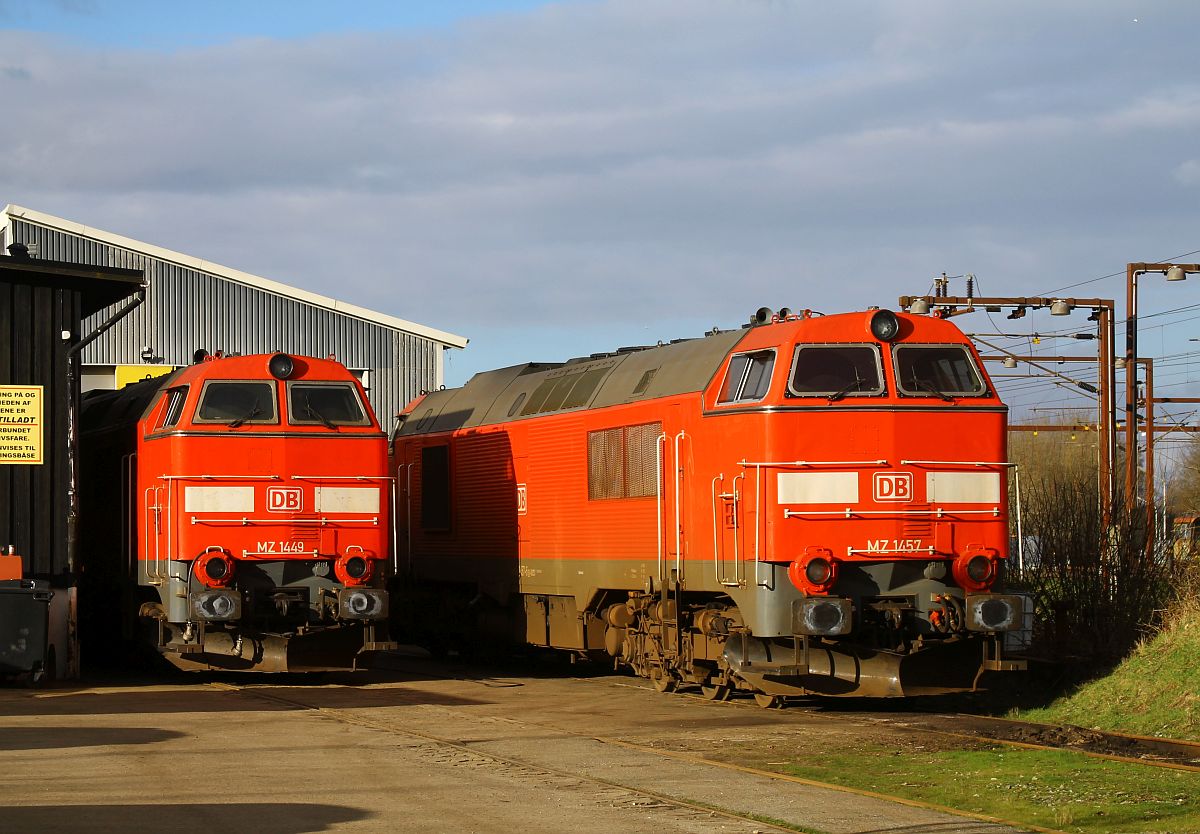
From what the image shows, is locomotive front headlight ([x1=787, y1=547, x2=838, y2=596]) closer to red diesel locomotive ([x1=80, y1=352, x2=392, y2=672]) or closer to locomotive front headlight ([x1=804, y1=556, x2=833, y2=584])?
locomotive front headlight ([x1=804, y1=556, x2=833, y2=584])

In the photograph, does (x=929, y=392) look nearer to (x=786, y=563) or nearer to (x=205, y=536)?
(x=786, y=563)

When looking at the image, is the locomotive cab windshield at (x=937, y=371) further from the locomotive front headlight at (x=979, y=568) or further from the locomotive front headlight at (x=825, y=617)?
the locomotive front headlight at (x=825, y=617)

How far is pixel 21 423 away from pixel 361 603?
5220mm

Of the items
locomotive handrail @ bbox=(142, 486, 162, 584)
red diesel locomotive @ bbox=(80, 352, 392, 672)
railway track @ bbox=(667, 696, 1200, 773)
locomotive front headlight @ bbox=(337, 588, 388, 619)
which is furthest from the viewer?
locomotive handrail @ bbox=(142, 486, 162, 584)

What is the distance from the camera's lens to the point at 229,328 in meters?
38.5

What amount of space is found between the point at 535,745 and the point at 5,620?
24.0 ft

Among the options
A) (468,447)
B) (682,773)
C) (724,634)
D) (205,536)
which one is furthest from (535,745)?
(468,447)

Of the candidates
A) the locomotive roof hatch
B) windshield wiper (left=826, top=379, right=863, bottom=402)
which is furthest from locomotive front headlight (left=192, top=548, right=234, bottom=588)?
windshield wiper (left=826, top=379, right=863, bottom=402)

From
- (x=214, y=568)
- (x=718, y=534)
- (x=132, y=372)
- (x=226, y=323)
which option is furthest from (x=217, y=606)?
(x=226, y=323)

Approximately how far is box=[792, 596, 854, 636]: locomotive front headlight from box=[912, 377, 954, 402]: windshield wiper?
2467mm

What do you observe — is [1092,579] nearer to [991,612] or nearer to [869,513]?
[991,612]

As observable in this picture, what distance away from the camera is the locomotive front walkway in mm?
10109

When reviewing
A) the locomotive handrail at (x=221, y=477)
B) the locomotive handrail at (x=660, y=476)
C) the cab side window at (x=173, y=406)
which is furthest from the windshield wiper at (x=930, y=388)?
the cab side window at (x=173, y=406)

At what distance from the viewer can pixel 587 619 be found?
2011cm
